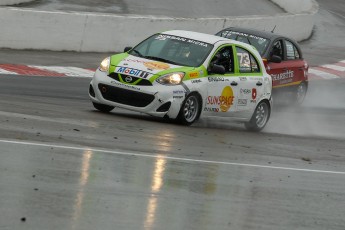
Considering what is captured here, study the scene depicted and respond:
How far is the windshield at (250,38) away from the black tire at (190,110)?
174 inches

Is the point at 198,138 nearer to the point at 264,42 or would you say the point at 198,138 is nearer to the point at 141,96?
the point at 141,96

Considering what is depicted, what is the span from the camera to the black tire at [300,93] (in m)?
20.4

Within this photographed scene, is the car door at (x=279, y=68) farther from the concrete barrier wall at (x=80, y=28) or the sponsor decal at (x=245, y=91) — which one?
the concrete barrier wall at (x=80, y=28)

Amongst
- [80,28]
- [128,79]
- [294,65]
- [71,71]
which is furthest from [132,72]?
[80,28]

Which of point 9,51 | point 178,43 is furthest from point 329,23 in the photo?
point 178,43

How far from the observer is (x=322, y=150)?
14.2 meters

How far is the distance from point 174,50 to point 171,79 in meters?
0.99

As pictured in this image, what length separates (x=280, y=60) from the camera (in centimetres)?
1862

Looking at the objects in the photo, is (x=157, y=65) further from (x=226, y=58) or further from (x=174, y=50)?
(x=226, y=58)

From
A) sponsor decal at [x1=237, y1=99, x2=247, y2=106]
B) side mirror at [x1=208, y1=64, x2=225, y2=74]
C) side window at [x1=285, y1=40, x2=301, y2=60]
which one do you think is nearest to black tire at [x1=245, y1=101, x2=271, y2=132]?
sponsor decal at [x1=237, y1=99, x2=247, y2=106]

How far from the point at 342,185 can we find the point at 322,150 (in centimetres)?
332

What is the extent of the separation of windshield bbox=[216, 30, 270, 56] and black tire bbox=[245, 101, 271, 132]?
2.67 meters

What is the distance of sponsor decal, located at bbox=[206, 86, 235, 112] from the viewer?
592 inches

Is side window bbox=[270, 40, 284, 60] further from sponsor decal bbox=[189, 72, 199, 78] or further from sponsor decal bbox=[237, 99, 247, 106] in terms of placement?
sponsor decal bbox=[189, 72, 199, 78]
